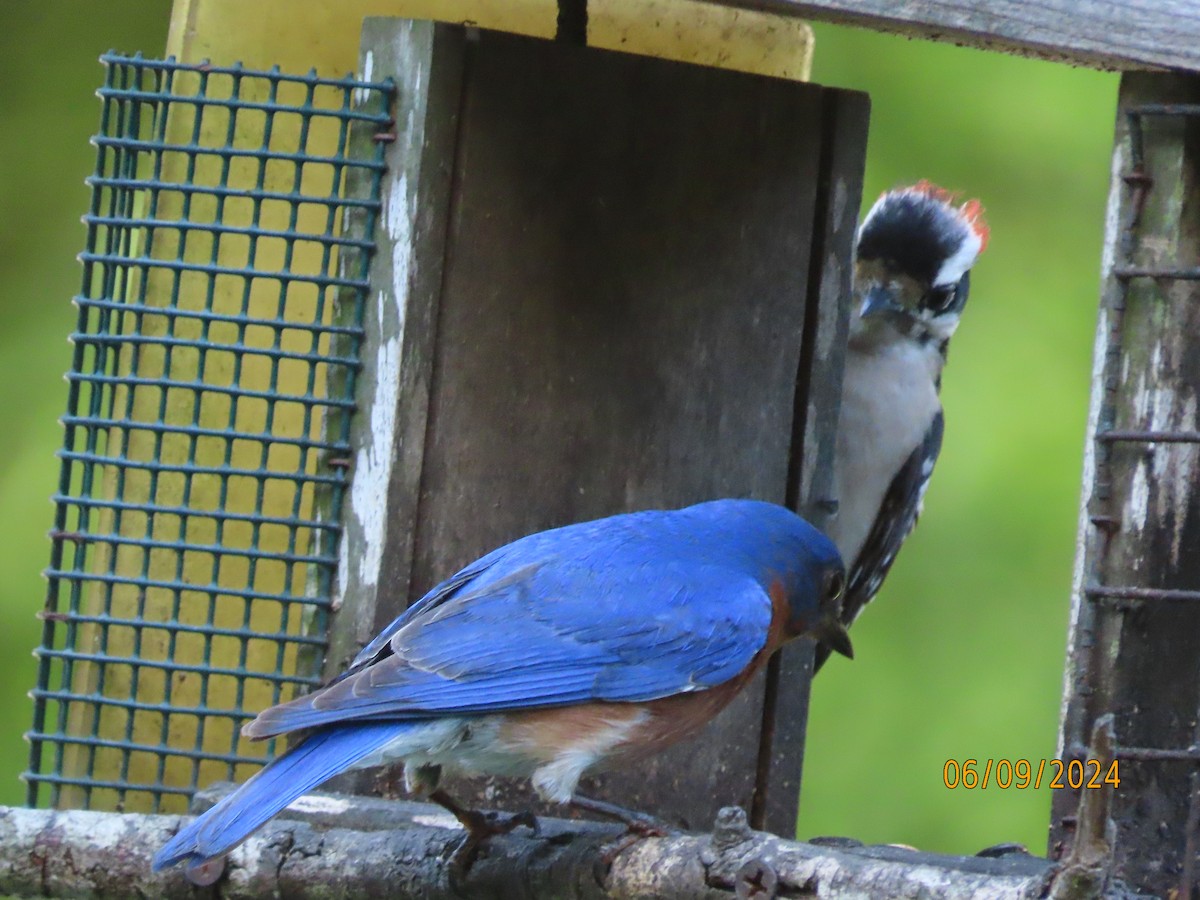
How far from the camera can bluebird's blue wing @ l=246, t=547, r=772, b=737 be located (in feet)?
11.9

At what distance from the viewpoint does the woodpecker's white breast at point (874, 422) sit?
5152 mm

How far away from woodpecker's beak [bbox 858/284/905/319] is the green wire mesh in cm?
148

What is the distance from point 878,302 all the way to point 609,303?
1084mm

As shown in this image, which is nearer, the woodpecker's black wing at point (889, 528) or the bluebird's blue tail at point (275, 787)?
the bluebird's blue tail at point (275, 787)

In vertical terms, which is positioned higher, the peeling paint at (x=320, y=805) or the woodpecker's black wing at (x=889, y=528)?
the woodpecker's black wing at (x=889, y=528)

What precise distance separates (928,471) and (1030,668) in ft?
3.06

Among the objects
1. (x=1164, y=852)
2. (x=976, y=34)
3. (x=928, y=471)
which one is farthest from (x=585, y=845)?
(x=928, y=471)

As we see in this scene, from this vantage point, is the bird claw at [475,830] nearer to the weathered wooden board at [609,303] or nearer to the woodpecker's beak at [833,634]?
the weathered wooden board at [609,303]

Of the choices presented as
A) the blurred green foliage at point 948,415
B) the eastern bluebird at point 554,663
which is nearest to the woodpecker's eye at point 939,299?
the blurred green foliage at point 948,415

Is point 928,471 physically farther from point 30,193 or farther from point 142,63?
point 30,193

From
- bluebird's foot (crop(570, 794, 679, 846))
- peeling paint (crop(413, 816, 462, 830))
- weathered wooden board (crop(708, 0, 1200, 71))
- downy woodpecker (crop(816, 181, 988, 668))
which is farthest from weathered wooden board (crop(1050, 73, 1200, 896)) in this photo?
downy woodpecker (crop(816, 181, 988, 668))

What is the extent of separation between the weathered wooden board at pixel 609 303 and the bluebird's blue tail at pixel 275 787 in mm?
545

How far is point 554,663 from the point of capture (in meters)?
3.75
